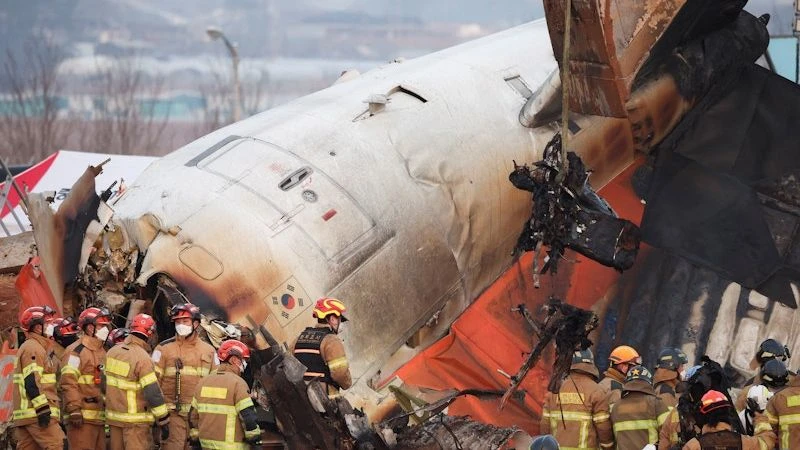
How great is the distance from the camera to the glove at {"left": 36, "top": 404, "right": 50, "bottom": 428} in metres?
14.3

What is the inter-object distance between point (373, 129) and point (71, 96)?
5869cm

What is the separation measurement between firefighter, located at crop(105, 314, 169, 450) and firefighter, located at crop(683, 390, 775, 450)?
5811 mm

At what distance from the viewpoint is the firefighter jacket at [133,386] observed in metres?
13.4

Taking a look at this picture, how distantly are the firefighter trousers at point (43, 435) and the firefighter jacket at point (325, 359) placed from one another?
334cm

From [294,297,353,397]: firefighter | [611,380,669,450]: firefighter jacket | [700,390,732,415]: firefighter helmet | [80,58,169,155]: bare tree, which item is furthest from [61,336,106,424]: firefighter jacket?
[80,58,169,155]: bare tree

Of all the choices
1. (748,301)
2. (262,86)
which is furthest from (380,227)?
(262,86)

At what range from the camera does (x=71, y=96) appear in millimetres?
71188

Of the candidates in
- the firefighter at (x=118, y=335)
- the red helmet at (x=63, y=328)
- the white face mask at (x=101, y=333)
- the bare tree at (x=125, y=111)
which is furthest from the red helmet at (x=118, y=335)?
the bare tree at (x=125, y=111)

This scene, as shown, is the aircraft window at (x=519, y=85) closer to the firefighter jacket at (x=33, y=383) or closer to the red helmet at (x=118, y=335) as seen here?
the red helmet at (x=118, y=335)

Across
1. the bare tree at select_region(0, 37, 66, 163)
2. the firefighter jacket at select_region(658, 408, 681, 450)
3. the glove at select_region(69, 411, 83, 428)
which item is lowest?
the bare tree at select_region(0, 37, 66, 163)

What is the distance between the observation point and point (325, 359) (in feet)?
42.5

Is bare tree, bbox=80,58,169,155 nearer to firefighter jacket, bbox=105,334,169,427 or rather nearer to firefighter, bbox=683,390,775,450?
firefighter jacket, bbox=105,334,169,427

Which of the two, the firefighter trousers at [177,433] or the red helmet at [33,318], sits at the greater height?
the red helmet at [33,318]

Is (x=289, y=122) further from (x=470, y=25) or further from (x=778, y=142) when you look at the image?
(x=470, y=25)
